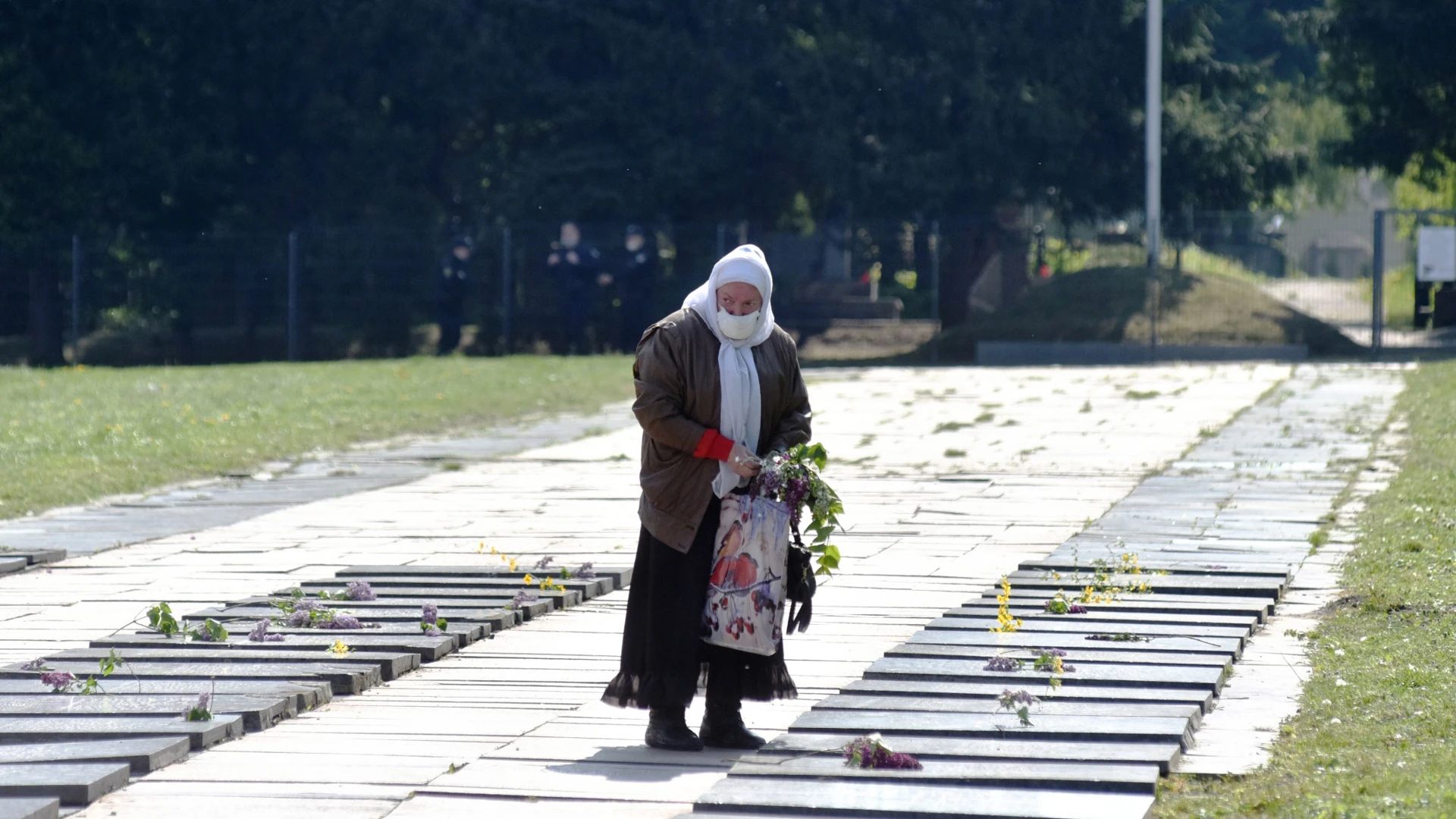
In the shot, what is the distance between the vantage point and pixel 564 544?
1078cm

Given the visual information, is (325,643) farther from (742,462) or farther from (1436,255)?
(1436,255)

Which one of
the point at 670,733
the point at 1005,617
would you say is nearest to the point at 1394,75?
the point at 1005,617

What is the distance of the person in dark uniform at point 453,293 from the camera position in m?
31.4

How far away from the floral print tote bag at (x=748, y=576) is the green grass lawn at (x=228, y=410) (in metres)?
7.70

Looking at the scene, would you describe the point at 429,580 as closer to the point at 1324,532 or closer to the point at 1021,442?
the point at 1324,532

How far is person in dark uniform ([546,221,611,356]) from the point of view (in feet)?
102

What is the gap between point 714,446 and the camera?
5996 millimetres

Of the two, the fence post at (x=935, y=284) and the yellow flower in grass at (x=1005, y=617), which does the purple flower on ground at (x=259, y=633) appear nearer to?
the yellow flower in grass at (x=1005, y=617)

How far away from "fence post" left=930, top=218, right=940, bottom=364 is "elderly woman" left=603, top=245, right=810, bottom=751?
23.6 metres

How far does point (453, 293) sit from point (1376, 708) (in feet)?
86.8

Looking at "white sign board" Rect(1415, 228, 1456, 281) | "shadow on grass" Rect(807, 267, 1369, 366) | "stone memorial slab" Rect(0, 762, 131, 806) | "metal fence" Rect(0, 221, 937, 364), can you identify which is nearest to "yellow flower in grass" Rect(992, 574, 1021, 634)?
"stone memorial slab" Rect(0, 762, 131, 806)

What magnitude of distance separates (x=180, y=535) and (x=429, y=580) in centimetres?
280

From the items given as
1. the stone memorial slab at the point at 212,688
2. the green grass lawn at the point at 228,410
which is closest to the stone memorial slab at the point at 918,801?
the stone memorial slab at the point at 212,688

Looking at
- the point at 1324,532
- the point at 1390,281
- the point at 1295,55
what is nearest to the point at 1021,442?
the point at 1324,532
